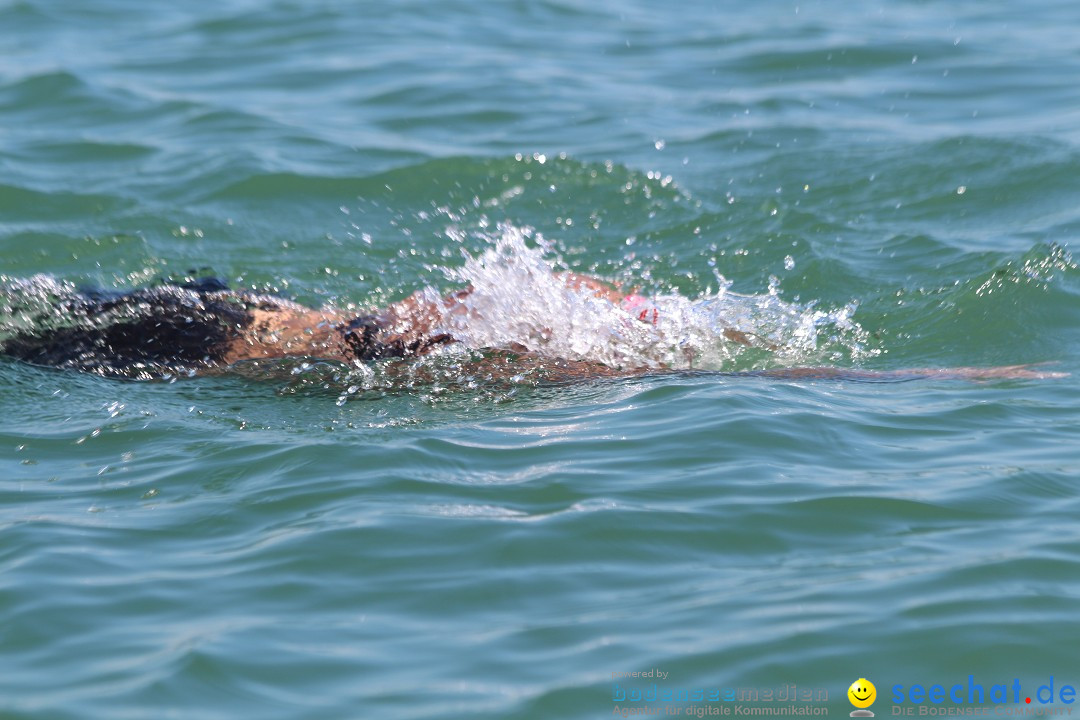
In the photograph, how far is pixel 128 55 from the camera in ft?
38.9

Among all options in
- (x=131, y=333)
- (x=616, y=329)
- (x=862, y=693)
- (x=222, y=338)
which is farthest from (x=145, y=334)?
(x=862, y=693)

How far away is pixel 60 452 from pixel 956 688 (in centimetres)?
348

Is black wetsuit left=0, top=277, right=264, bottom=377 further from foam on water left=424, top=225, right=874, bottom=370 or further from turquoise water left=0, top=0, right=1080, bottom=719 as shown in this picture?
foam on water left=424, top=225, right=874, bottom=370

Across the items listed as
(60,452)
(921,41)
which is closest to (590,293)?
(60,452)

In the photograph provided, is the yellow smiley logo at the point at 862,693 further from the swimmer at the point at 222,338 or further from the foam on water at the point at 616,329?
the foam on water at the point at 616,329

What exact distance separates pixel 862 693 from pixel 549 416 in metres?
2.23

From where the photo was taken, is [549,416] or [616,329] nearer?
[549,416]

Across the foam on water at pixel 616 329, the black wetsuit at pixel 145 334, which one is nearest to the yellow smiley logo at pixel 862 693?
the foam on water at pixel 616 329

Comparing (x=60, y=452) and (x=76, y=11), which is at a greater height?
(x=76, y=11)

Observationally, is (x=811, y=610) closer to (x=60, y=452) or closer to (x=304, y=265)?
(x=60, y=452)

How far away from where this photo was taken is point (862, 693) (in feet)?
11.5

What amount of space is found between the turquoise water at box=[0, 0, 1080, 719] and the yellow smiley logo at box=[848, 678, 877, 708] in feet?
0.13

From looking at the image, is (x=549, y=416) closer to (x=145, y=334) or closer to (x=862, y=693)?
(x=145, y=334)

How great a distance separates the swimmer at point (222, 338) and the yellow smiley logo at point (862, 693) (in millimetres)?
2600
